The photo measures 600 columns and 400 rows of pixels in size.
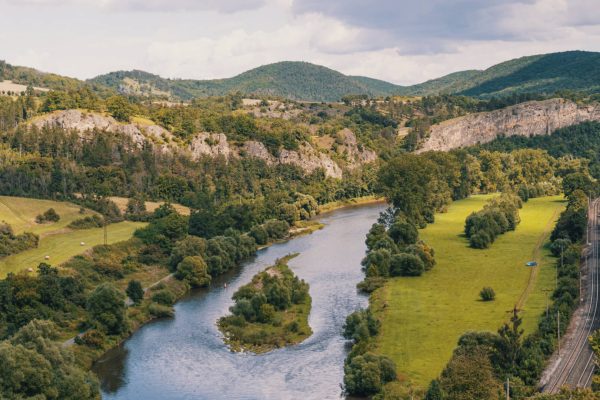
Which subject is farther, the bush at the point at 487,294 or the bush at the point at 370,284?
the bush at the point at 370,284

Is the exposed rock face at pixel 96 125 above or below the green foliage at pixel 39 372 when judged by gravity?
above

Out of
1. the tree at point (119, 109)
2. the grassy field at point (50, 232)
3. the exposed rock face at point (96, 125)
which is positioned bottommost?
the grassy field at point (50, 232)

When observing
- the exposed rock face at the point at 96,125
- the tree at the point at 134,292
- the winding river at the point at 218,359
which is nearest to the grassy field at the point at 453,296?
the winding river at the point at 218,359

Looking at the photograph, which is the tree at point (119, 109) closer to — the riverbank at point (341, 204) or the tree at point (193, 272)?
the riverbank at point (341, 204)

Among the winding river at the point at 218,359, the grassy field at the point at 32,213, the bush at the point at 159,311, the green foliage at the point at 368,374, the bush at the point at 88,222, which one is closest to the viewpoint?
the green foliage at the point at 368,374

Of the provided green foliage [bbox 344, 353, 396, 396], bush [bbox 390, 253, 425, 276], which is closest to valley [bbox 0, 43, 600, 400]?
green foliage [bbox 344, 353, 396, 396]

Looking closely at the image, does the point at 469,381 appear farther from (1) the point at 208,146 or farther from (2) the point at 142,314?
(1) the point at 208,146
